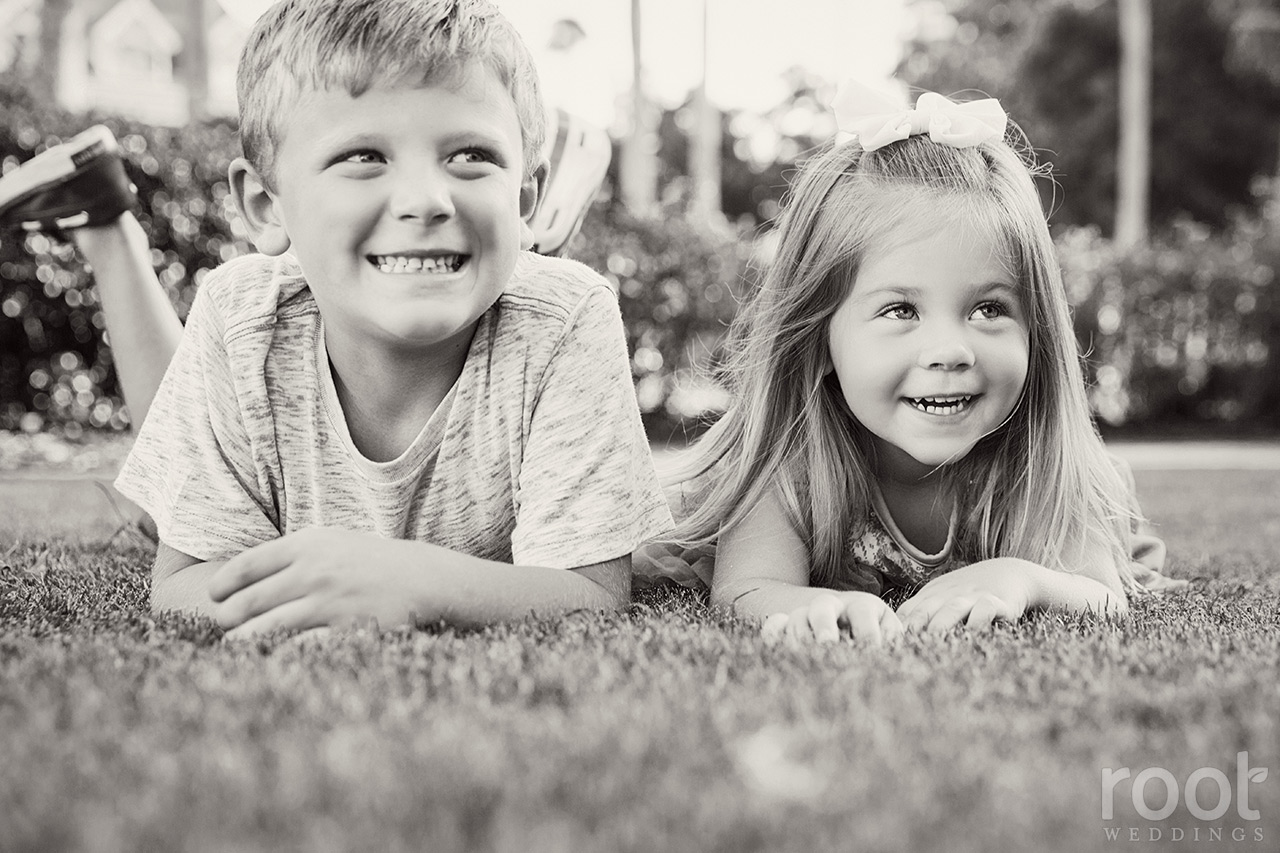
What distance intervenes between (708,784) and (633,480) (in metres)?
1.30

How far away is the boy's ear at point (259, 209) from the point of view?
8.50 ft

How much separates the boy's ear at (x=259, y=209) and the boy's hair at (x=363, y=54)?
32 mm

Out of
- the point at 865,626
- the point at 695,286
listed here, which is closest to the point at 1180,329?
the point at 695,286

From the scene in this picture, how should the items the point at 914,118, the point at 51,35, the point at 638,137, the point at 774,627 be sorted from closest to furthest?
the point at 774,627 → the point at 914,118 → the point at 638,137 → the point at 51,35

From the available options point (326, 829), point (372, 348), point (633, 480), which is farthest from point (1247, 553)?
point (326, 829)

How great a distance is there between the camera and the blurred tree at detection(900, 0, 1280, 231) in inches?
1045

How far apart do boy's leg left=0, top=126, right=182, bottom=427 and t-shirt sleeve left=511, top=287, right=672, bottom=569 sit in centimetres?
164

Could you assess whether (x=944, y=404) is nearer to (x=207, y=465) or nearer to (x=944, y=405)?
(x=944, y=405)

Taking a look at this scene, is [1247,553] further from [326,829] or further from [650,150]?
[650,150]

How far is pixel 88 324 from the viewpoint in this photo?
28.7 ft

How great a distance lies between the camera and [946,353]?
105 inches

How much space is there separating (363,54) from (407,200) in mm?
291

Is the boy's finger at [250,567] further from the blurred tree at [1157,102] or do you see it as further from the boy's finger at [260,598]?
the blurred tree at [1157,102]


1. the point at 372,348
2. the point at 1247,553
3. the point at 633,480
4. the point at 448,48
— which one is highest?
the point at 448,48
